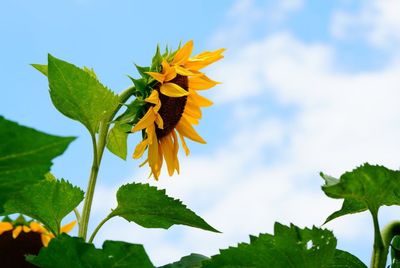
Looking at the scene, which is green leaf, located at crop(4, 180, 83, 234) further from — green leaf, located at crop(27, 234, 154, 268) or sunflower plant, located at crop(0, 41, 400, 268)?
green leaf, located at crop(27, 234, 154, 268)

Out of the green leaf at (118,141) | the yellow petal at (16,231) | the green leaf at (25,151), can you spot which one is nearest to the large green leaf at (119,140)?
the green leaf at (118,141)

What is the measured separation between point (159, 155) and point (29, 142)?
45.8 inches

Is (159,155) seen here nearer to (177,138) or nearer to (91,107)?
(177,138)

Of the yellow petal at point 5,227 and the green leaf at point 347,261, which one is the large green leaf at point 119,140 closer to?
the yellow petal at point 5,227

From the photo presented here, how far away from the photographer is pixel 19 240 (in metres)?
0.89

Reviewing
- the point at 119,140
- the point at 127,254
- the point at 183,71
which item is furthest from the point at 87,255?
the point at 183,71

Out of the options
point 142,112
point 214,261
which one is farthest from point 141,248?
point 142,112

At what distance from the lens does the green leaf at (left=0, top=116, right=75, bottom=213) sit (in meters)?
0.52

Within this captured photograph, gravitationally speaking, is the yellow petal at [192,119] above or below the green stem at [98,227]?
above

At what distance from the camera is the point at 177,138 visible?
176cm

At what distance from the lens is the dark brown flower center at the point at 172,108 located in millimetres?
1690

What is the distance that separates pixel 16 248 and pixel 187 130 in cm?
94

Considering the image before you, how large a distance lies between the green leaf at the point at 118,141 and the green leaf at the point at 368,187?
2.05 ft

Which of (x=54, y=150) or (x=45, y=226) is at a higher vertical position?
(x=45, y=226)
